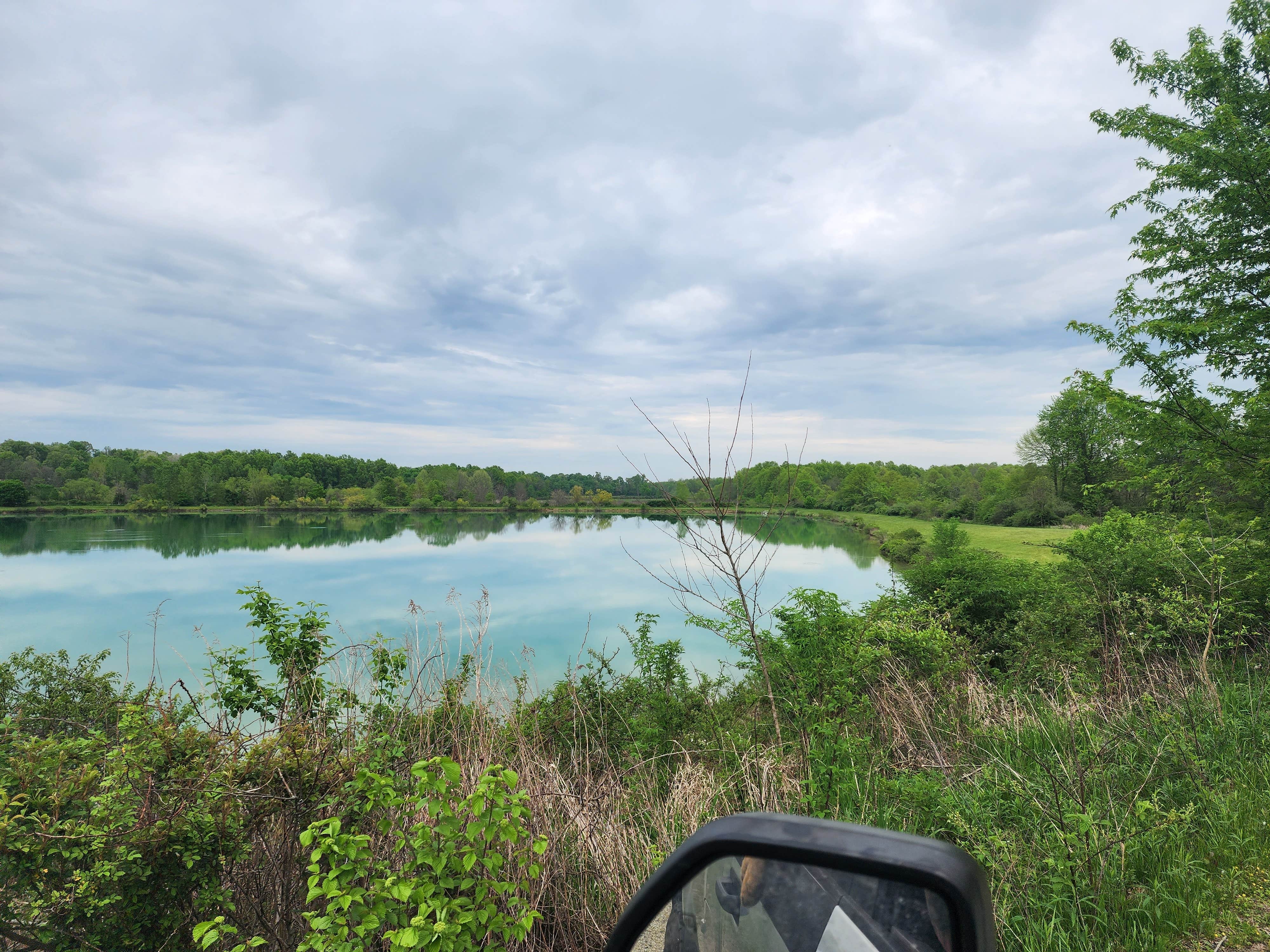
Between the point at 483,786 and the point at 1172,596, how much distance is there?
320 inches

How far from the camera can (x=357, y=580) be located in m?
28.5

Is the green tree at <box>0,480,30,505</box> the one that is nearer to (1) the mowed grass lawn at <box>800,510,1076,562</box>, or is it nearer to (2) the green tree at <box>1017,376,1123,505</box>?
(1) the mowed grass lawn at <box>800,510,1076,562</box>

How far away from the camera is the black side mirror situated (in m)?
0.59

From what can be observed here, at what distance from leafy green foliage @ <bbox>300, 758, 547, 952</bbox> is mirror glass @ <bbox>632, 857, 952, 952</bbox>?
1.45 metres

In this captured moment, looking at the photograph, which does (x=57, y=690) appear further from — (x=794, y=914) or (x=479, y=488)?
(x=479, y=488)

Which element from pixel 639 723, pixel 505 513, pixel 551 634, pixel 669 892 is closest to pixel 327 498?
pixel 505 513

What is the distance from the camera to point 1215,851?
3.04m

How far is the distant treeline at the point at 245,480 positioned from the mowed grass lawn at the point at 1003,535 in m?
20.5

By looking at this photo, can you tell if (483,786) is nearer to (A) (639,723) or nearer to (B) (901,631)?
(A) (639,723)

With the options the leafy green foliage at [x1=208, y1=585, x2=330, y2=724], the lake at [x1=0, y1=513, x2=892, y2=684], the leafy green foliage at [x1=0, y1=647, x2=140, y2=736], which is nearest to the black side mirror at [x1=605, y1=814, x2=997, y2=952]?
the lake at [x1=0, y1=513, x2=892, y2=684]

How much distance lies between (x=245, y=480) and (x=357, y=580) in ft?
171

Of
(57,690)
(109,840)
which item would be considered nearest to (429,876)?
(109,840)

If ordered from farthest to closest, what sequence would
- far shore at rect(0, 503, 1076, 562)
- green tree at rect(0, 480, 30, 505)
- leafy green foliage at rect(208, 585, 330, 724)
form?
1. green tree at rect(0, 480, 30, 505)
2. far shore at rect(0, 503, 1076, 562)
3. leafy green foliage at rect(208, 585, 330, 724)

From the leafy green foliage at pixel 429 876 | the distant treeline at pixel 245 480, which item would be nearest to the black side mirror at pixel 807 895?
the leafy green foliage at pixel 429 876
